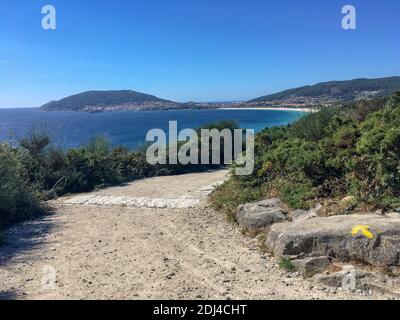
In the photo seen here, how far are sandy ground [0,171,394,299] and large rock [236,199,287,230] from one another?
0.75ft

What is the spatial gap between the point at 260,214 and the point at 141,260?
6.82 feet

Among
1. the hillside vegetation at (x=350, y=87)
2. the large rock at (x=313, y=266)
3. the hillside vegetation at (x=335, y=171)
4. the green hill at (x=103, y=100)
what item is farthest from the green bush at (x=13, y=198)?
the green hill at (x=103, y=100)

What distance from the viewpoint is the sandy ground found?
14.1ft

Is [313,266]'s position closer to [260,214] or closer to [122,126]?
[260,214]

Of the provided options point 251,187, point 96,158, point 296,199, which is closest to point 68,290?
point 296,199

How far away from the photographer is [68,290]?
441 centimetres

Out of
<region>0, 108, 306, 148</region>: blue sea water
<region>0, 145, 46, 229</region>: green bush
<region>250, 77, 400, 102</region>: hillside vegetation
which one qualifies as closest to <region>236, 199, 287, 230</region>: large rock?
<region>0, 145, 46, 229</region>: green bush

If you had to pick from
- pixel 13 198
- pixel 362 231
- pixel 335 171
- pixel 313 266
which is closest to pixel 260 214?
pixel 335 171

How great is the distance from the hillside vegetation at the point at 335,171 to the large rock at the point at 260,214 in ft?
0.83

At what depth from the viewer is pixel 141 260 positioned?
210 inches

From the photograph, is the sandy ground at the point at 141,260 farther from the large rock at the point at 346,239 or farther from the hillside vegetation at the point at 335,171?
the hillside vegetation at the point at 335,171

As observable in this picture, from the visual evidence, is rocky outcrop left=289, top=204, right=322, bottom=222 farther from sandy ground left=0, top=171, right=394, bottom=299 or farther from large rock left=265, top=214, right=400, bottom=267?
sandy ground left=0, top=171, right=394, bottom=299

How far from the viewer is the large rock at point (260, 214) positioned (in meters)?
6.24

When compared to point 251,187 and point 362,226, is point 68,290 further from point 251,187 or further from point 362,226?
point 251,187
